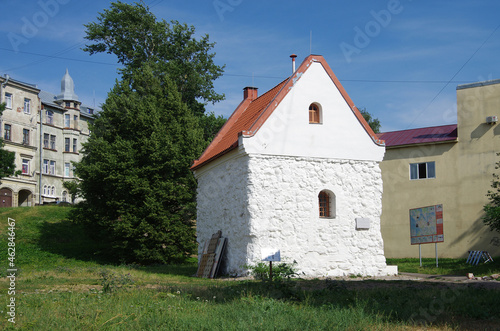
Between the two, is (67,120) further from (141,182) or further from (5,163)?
(141,182)

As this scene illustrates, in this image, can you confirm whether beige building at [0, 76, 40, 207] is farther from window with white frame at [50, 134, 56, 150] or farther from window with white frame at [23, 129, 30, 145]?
Result: window with white frame at [50, 134, 56, 150]

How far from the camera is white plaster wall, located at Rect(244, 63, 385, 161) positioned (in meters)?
18.6

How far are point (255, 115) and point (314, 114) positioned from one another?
2405 millimetres

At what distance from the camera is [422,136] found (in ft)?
105

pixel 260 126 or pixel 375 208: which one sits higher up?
pixel 260 126

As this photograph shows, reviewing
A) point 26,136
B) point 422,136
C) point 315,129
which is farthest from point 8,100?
point 315,129

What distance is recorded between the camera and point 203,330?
7797 millimetres

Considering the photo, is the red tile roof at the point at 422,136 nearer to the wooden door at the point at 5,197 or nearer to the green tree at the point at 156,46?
the green tree at the point at 156,46

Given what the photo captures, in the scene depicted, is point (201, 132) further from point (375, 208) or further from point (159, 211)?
point (375, 208)

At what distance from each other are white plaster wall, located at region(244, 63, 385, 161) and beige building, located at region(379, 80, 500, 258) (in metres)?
12.0

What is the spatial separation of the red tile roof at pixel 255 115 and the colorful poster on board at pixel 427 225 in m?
A: 6.77

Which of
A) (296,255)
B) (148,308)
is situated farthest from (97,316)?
(296,255)

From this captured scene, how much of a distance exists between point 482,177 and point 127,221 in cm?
1947

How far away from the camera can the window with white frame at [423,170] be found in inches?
1210
